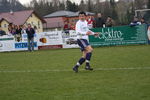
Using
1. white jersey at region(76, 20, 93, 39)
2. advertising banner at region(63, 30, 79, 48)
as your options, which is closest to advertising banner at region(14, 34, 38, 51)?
advertising banner at region(63, 30, 79, 48)

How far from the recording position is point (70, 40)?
2658 cm

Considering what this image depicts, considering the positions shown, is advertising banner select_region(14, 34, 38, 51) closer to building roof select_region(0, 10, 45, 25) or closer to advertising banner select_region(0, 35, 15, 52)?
advertising banner select_region(0, 35, 15, 52)

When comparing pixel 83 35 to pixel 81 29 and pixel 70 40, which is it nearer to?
pixel 81 29

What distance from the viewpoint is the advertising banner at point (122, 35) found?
2428 centimetres

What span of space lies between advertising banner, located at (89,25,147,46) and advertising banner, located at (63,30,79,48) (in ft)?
5.45

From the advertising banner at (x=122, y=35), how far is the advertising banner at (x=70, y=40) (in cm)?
166

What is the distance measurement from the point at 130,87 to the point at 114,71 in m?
3.01

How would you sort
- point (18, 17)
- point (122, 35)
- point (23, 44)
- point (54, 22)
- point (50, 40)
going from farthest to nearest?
point (54, 22) → point (18, 17) → point (23, 44) → point (50, 40) → point (122, 35)

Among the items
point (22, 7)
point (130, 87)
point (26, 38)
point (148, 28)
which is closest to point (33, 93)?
point (130, 87)

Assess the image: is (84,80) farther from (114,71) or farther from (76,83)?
(114,71)

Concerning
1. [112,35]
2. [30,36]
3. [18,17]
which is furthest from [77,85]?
[18,17]

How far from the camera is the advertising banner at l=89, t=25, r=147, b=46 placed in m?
24.3

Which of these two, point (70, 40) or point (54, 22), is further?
point (54, 22)

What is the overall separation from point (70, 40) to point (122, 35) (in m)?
3.99
